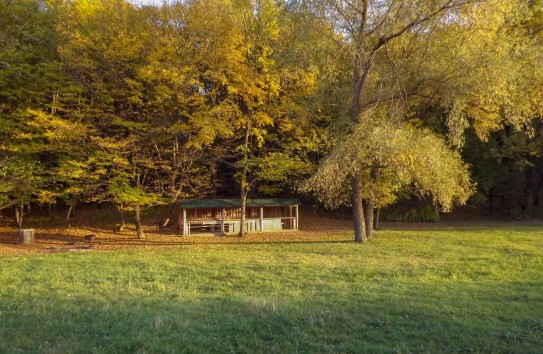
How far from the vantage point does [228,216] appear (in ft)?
86.7

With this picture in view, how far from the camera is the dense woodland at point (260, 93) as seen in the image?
52.9ft

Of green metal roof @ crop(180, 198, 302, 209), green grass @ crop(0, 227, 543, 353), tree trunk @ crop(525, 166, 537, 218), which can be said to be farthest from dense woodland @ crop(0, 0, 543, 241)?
tree trunk @ crop(525, 166, 537, 218)

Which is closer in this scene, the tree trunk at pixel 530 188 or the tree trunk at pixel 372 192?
the tree trunk at pixel 372 192

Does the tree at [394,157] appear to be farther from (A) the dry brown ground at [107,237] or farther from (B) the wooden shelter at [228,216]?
(B) the wooden shelter at [228,216]

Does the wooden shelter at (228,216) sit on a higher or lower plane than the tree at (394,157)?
lower

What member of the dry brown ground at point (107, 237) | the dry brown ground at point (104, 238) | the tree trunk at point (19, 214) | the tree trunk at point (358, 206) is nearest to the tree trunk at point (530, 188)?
the dry brown ground at point (107, 237)

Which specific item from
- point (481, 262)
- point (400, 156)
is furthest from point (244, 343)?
point (400, 156)

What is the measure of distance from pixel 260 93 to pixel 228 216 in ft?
27.5

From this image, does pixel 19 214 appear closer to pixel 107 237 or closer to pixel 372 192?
pixel 107 237

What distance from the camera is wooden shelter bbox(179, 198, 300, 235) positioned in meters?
24.7

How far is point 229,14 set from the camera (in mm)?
20688

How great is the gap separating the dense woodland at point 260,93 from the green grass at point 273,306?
19.4 feet

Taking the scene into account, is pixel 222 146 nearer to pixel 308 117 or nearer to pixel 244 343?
pixel 308 117

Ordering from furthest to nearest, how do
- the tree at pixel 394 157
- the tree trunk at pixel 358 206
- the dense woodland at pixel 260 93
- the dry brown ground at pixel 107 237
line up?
1. the dry brown ground at pixel 107 237
2. the tree trunk at pixel 358 206
3. the dense woodland at pixel 260 93
4. the tree at pixel 394 157
